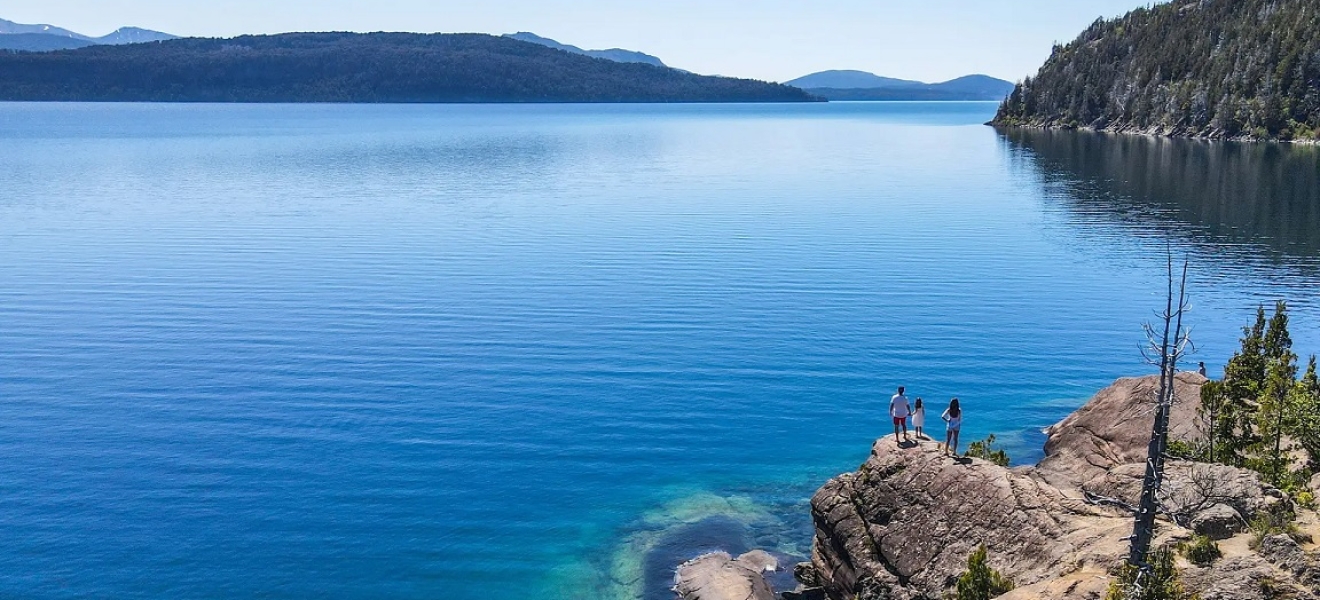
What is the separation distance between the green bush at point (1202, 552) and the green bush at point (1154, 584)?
1435 millimetres

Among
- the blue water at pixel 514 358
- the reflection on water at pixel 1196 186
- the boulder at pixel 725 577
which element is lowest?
the boulder at pixel 725 577

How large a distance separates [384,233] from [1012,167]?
300 ft

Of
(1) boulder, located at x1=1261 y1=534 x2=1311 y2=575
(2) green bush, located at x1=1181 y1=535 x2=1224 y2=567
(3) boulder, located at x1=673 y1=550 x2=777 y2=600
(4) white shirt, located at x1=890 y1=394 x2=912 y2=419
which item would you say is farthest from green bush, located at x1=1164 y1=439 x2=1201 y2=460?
(3) boulder, located at x1=673 y1=550 x2=777 y2=600

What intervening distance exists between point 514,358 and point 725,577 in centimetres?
2228

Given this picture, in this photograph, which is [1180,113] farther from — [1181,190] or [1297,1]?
[1181,190]

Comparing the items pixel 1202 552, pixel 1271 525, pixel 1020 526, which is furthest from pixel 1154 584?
pixel 1020 526

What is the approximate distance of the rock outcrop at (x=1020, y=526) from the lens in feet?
63.5

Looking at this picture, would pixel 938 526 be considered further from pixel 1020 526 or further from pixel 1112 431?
pixel 1112 431

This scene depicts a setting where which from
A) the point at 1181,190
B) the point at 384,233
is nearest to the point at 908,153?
the point at 1181,190

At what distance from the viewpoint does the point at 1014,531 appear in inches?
938

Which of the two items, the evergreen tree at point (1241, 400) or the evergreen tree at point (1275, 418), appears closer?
→ the evergreen tree at point (1275, 418)

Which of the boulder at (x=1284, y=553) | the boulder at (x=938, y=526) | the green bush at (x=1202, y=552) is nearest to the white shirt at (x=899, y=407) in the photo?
the boulder at (x=938, y=526)

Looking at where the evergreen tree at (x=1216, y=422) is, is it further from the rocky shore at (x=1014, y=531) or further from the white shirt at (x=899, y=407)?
the white shirt at (x=899, y=407)

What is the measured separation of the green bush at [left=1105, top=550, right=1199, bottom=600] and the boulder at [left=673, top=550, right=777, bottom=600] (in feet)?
34.7
